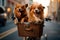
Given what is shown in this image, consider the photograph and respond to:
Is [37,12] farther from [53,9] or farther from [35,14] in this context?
[53,9]

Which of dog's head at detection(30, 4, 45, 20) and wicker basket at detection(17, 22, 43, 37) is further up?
dog's head at detection(30, 4, 45, 20)

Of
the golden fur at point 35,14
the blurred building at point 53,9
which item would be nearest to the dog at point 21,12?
the golden fur at point 35,14

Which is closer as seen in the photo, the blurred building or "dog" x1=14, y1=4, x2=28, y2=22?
"dog" x1=14, y1=4, x2=28, y2=22

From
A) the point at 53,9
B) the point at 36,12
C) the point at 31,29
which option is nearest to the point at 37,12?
the point at 36,12

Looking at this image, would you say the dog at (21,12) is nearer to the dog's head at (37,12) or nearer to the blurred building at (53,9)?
the dog's head at (37,12)

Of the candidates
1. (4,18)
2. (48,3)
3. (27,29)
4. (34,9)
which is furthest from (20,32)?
(4,18)

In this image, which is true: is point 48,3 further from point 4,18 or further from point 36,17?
point 4,18

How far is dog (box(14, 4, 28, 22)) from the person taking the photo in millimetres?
→ 1337

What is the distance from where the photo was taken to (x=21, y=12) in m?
1.35

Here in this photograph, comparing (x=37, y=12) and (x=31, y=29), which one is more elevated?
(x=37, y=12)

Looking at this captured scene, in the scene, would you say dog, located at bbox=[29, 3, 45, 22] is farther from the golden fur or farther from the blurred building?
the blurred building

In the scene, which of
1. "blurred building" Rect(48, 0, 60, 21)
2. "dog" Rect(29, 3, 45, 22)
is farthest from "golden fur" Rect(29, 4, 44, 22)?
"blurred building" Rect(48, 0, 60, 21)

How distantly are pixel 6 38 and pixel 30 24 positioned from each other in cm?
98

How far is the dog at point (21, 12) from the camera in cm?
134
